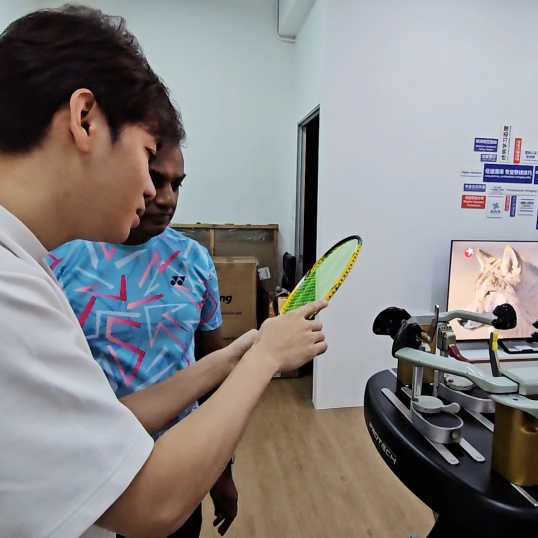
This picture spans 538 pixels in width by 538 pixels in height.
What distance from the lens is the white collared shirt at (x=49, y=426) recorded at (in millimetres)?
383

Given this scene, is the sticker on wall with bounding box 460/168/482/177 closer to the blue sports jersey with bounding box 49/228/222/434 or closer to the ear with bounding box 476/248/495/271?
the ear with bounding box 476/248/495/271

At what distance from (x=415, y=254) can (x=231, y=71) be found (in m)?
2.43

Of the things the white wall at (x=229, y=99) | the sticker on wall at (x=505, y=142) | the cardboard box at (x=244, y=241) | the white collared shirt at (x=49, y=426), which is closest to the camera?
the white collared shirt at (x=49, y=426)

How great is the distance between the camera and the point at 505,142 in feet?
9.93

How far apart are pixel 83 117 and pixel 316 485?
83.9 inches

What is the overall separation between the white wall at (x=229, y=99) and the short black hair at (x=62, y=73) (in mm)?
3437

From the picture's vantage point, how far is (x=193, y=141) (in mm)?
3988

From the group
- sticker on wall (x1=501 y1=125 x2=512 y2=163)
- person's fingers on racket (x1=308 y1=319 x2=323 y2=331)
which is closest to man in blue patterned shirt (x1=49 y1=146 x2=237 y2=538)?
person's fingers on racket (x1=308 y1=319 x2=323 y2=331)

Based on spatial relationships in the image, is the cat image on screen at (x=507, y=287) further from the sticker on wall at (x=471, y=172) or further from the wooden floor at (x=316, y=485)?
the wooden floor at (x=316, y=485)

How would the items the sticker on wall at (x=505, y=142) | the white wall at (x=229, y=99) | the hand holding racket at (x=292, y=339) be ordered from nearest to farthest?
the hand holding racket at (x=292, y=339) < the sticker on wall at (x=505, y=142) < the white wall at (x=229, y=99)

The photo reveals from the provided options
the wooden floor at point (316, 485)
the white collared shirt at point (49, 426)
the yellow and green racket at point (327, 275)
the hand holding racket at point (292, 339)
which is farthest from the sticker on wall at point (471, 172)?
the white collared shirt at point (49, 426)

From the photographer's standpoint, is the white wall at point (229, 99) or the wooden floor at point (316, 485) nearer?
the wooden floor at point (316, 485)

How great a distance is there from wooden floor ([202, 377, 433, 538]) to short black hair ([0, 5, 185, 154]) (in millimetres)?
1836

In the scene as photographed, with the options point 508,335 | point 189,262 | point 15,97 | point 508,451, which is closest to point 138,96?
point 15,97
